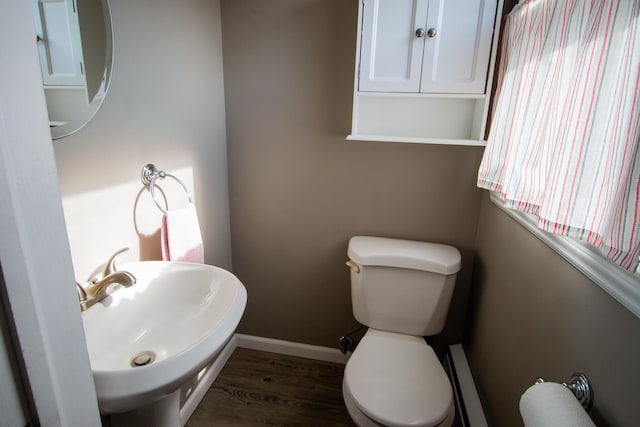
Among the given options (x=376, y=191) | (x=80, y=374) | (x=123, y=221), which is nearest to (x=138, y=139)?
(x=123, y=221)

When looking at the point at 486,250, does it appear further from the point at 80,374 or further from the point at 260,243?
the point at 80,374

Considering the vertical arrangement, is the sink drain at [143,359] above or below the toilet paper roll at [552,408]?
below

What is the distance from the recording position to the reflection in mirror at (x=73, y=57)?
83 centimetres

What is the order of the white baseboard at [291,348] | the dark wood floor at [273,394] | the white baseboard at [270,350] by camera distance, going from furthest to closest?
the white baseboard at [291,348] < the white baseboard at [270,350] < the dark wood floor at [273,394]

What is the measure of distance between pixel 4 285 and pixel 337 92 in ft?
4.69

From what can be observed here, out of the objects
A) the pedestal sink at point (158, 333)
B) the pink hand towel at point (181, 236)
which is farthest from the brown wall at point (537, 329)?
the pink hand towel at point (181, 236)

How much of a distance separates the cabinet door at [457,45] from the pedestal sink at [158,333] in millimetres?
1078

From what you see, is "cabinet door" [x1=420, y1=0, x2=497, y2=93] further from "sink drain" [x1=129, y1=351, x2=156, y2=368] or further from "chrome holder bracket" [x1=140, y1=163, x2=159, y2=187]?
"sink drain" [x1=129, y1=351, x2=156, y2=368]

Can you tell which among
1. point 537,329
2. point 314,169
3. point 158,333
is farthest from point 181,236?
point 537,329

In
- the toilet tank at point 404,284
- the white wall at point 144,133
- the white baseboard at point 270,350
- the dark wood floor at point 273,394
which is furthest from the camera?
the white baseboard at point 270,350

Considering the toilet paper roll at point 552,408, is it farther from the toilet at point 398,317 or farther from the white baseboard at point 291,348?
the white baseboard at point 291,348

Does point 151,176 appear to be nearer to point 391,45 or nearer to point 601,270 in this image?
point 391,45

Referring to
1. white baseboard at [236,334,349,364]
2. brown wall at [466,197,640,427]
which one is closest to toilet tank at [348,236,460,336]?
brown wall at [466,197,640,427]

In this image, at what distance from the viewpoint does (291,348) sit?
6.46 ft
